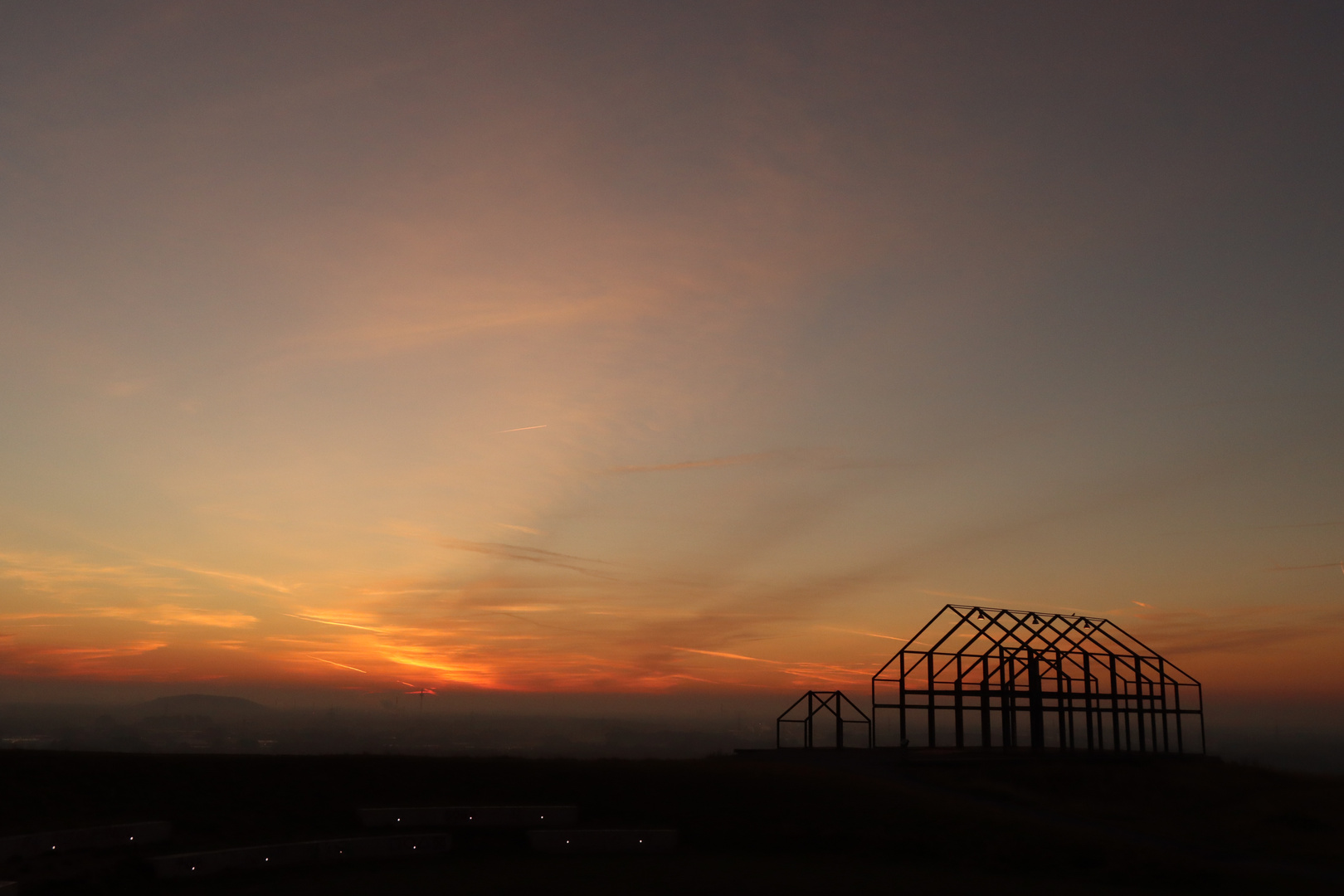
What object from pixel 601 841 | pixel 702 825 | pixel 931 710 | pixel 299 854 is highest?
pixel 931 710

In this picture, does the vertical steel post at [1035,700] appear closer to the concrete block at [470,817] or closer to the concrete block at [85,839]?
the concrete block at [470,817]

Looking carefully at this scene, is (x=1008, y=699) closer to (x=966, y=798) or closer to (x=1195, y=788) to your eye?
(x=1195, y=788)

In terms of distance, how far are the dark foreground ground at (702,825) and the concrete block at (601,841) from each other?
1.40ft

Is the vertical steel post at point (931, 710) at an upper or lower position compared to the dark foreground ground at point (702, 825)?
upper

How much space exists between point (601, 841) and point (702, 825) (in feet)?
8.35

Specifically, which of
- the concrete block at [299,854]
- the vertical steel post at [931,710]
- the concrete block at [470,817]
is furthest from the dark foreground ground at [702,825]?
the vertical steel post at [931,710]

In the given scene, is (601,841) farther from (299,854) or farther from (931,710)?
(931,710)

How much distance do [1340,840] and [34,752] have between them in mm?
29810

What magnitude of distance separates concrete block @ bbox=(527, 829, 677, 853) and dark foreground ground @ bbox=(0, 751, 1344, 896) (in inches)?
16.8

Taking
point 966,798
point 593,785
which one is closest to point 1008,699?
point 966,798

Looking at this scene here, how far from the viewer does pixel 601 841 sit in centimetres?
1895

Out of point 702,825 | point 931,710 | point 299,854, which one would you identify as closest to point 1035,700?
point 931,710

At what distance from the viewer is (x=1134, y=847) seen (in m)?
19.5

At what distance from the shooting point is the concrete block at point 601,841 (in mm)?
18750
